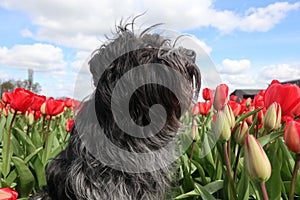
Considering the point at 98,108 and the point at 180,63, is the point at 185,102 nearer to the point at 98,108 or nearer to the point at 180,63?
the point at 180,63

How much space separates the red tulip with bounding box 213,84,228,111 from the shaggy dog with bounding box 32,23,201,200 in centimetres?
15

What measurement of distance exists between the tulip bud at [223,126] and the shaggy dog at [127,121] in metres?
0.28

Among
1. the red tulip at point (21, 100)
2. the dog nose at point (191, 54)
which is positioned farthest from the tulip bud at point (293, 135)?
the red tulip at point (21, 100)

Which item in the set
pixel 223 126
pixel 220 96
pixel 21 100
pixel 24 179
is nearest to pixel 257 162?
pixel 223 126

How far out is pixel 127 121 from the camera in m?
1.75

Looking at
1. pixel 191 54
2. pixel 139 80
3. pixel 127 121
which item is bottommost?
pixel 127 121

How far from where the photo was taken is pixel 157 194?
1988 millimetres

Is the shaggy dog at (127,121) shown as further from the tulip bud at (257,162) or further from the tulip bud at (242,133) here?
the tulip bud at (257,162)

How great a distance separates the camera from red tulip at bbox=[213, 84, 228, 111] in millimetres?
1608

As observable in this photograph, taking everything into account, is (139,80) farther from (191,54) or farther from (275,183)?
(275,183)

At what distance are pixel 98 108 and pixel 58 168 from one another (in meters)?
0.43

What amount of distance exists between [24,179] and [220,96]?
163 cm

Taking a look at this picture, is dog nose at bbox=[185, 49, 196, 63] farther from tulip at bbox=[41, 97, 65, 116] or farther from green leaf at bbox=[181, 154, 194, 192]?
tulip at bbox=[41, 97, 65, 116]

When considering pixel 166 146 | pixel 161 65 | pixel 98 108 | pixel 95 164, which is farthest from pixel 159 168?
pixel 161 65
